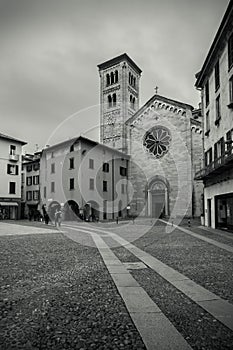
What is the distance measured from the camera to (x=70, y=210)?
36938 mm

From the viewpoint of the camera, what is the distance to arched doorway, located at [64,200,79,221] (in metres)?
36.2

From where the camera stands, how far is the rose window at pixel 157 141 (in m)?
39.7

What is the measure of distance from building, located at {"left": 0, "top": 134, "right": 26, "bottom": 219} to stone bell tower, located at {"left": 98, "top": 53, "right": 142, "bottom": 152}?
14.4m

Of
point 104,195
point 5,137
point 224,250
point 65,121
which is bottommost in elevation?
point 224,250

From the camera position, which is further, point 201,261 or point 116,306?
point 201,261

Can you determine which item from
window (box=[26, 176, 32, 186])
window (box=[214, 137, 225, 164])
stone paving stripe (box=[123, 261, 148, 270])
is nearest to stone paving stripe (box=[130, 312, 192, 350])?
stone paving stripe (box=[123, 261, 148, 270])

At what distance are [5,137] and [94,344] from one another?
40.1 m

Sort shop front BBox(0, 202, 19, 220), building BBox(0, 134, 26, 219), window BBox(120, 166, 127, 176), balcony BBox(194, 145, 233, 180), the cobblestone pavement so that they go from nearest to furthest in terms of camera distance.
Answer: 1. the cobblestone pavement
2. balcony BBox(194, 145, 233, 180)
3. shop front BBox(0, 202, 19, 220)
4. building BBox(0, 134, 26, 219)
5. window BBox(120, 166, 127, 176)

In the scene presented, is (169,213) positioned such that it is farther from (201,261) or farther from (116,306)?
(116,306)

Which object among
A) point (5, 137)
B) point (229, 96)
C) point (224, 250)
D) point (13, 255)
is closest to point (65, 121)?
point (229, 96)

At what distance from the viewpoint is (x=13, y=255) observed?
10711mm

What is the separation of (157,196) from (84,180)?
1056 centimetres

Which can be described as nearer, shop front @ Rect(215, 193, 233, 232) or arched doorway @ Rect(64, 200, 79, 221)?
shop front @ Rect(215, 193, 233, 232)

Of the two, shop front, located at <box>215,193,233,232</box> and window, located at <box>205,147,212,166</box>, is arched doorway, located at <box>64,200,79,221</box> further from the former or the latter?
shop front, located at <box>215,193,233,232</box>
